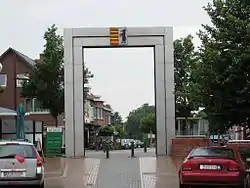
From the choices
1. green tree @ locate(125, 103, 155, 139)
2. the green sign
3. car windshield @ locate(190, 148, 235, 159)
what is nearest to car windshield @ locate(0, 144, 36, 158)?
car windshield @ locate(190, 148, 235, 159)

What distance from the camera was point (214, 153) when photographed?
15.8m

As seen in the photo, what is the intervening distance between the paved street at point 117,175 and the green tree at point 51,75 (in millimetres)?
13811

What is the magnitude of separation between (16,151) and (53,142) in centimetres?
1929

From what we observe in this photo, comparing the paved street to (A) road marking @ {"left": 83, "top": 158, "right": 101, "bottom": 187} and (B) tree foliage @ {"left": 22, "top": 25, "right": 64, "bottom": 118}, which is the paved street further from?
(B) tree foliage @ {"left": 22, "top": 25, "right": 64, "bottom": 118}

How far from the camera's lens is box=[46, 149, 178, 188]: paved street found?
59.8 ft

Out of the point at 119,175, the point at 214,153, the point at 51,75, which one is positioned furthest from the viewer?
the point at 51,75

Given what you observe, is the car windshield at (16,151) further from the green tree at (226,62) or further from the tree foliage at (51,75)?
the tree foliage at (51,75)

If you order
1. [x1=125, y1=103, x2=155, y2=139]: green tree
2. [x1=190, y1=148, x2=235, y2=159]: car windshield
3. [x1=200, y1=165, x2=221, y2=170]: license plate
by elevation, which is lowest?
[x1=200, y1=165, x2=221, y2=170]: license plate

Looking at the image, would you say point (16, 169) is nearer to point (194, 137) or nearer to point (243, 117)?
point (243, 117)

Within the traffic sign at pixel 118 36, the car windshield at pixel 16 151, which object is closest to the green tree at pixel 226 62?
the car windshield at pixel 16 151

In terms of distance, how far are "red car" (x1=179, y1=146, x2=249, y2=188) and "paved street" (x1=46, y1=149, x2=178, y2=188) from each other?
88.6 inches

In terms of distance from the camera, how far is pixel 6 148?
15.4 m

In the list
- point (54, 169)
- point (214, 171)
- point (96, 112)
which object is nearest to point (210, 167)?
point (214, 171)

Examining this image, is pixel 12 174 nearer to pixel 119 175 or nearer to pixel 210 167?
pixel 210 167
